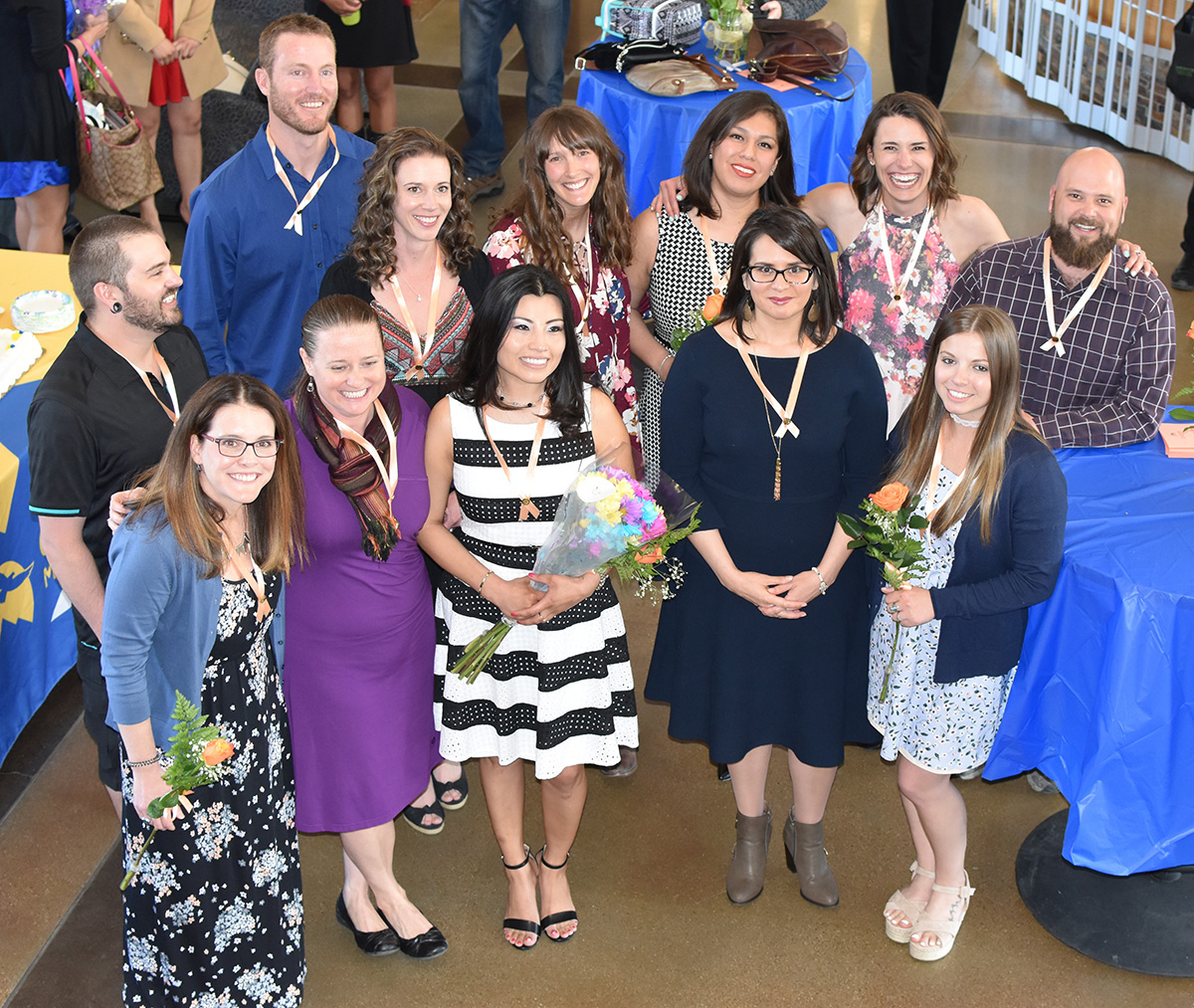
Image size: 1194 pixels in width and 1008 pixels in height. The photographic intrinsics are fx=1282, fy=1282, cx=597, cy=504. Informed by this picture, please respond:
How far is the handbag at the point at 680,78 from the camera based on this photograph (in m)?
5.59

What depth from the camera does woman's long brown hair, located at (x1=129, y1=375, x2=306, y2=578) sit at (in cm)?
262

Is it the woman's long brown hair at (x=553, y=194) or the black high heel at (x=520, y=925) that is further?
the woman's long brown hair at (x=553, y=194)

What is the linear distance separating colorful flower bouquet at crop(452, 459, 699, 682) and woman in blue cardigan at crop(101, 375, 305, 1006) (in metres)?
0.56

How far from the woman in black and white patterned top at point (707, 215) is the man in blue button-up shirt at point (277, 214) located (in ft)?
3.15

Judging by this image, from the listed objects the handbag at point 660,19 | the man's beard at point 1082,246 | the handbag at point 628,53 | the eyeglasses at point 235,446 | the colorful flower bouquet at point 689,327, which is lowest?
the eyeglasses at point 235,446

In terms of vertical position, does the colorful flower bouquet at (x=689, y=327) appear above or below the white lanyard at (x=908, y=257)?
below

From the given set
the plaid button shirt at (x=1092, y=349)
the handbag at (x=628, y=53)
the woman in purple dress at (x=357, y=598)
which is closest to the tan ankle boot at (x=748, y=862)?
the woman in purple dress at (x=357, y=598)

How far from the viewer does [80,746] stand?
4.12 metres

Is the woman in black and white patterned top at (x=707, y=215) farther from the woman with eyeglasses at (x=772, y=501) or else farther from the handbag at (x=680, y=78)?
the handbag at (x=680, y=78)

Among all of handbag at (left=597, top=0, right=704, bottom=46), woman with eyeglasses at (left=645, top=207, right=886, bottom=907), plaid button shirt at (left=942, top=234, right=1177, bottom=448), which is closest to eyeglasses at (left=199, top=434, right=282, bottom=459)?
woman with eyeglasses at (left=645, top=207, right=886, bottom=907)

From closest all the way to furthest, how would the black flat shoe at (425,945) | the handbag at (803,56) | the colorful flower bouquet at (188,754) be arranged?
the colorful flower bouquet at (188,754), the black flat shoe at (425,945), the handbag at (803,56)

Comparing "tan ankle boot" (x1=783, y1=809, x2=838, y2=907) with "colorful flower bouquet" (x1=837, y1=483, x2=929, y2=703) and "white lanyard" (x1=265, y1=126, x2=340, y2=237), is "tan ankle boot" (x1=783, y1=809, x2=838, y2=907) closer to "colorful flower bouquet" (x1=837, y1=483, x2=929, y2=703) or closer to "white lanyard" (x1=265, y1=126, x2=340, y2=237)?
"colorful flower bouquet" (x1=837, y1=483, x2=929, y2=703)

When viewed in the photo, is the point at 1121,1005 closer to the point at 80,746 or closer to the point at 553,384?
the point at 553,384

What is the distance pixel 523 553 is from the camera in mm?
3139
